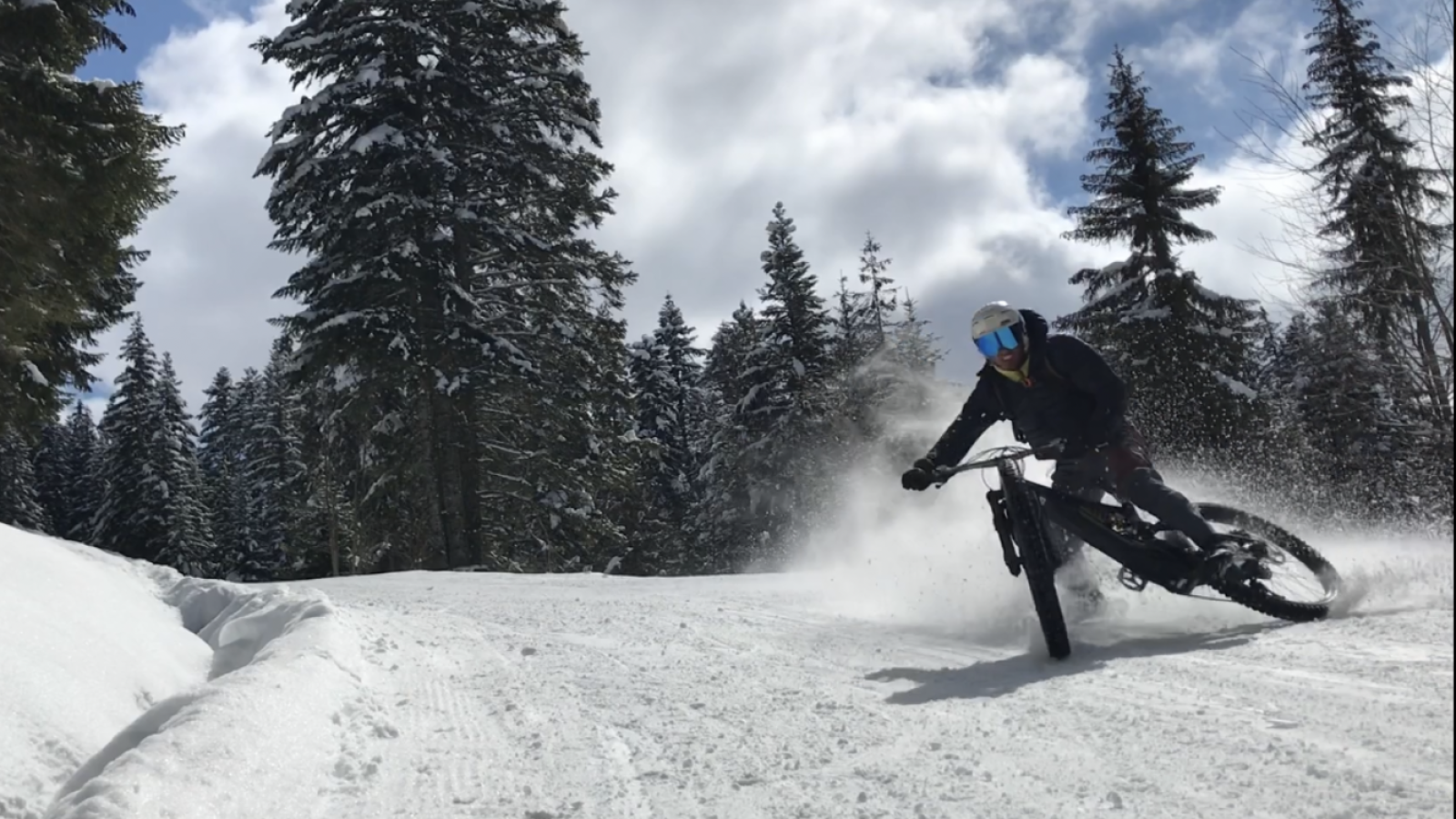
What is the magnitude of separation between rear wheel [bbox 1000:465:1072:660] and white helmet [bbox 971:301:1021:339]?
88cm

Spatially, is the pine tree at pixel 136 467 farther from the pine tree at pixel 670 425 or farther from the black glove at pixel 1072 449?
the black glove at pixel 1072 449

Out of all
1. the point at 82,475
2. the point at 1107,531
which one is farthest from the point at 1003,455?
the point at 82,475

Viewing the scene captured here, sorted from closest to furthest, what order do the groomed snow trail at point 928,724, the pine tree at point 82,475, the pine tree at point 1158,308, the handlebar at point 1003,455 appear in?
the groomed snow trail at point 928,724 < the handlebar at point 1003,455 < the pine tree at point 1158,308 < the pine tree at point 82,475

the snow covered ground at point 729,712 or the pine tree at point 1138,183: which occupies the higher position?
the pine tree at point 1138,183

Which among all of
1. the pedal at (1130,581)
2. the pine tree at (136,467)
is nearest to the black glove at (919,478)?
the pedal at (1130,581)

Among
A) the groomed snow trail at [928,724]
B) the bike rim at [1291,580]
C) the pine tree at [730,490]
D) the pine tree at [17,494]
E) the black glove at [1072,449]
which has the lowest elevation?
the groomed snow trail at [928,724]

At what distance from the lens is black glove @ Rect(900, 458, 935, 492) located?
221 inches

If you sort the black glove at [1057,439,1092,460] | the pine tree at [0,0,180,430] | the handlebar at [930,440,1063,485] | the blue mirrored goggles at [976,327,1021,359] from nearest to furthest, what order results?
1. the handlebar at [930,440,1063,485]
2. the black glove at [1057,439,1092,460]
3. the blue mirrored goggles at [976,327,1021,359]
4. the pine tree at [0,0,180,430]

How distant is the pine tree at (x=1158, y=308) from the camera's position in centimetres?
2283

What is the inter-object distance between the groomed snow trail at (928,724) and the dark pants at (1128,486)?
0.54 m

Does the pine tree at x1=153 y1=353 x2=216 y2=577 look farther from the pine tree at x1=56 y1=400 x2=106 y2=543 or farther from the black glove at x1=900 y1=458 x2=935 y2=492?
the black glove at x1=900 y1=458 x2=935 y2=492

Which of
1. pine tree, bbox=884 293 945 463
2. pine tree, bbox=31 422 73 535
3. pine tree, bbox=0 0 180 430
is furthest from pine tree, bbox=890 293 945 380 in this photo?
pine tree, bbox=31 422 73 535

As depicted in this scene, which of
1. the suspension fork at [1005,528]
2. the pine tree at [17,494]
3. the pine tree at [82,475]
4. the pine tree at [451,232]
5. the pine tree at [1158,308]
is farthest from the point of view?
the pine tree at [82,475]

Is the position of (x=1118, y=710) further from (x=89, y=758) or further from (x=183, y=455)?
(x=183, y=455)
